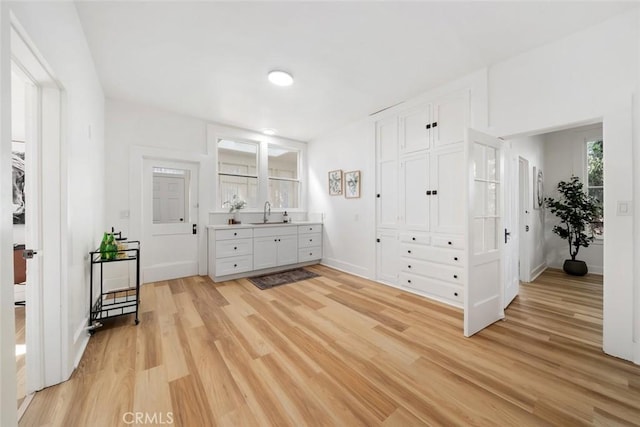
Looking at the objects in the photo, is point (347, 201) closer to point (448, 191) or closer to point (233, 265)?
point (448, 191)

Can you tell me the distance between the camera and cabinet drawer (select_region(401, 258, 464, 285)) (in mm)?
2885

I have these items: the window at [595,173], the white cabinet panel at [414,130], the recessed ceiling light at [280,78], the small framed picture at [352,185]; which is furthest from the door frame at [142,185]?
the window at [595,173]

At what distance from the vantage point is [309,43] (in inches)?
87.6

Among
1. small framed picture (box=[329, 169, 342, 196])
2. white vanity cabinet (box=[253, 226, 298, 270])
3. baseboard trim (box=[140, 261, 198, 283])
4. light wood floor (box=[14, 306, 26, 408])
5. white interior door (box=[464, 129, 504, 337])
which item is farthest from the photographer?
small framed picture (box=[329, 169, 342, 196])

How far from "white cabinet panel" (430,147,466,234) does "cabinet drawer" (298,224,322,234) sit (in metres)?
2.40

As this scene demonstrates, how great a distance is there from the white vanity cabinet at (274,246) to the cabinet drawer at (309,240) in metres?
0.11

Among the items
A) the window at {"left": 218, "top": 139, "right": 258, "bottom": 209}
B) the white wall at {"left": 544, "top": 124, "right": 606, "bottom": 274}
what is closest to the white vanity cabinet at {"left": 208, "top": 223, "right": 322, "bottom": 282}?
the window at {"left": 218, "top": 139, "right": 258, "bottom": 209}

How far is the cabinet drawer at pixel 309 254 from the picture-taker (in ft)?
15.5

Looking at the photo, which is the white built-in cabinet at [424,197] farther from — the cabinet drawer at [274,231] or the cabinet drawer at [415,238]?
the cabinet drawer at [274,231]

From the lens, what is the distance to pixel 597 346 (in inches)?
80.4

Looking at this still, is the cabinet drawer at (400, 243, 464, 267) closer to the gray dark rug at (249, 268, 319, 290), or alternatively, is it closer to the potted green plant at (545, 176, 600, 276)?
the gray dark rug at (249, 268, 319, 290)

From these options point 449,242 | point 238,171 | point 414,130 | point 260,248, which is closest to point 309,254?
point 260,248

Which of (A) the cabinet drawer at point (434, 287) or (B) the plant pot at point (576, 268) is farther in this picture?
(B) the plant pot at point (576, 268)

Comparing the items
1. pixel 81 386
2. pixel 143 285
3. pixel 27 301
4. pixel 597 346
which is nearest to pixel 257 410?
pixel 81 386
